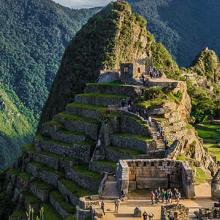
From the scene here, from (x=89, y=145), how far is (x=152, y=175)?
863 inches

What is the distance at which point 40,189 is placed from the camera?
187ft

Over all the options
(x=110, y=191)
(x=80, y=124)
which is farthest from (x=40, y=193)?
(x=110, y=191)

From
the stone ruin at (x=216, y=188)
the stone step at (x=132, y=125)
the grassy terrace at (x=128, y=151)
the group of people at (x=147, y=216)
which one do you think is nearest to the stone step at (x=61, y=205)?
the grassy terrace at (x=128, y=151)

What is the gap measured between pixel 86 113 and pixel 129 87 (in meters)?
4.25

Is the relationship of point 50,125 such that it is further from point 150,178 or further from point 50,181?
point 150,178

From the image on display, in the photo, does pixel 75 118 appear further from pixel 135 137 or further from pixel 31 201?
pixel 135 137

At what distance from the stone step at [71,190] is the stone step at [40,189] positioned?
1.71 meters

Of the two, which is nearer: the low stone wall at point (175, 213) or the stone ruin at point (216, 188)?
the low stone wall at point (175, 213)

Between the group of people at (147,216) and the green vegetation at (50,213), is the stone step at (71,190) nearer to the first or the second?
the green vegetation at (50,213)

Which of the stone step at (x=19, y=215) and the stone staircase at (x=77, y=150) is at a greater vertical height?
the stone staircase at (x=77, y=150)

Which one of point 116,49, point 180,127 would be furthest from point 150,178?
point 116,49

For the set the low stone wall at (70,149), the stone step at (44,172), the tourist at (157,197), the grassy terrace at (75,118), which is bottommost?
the tourist at (157,197)

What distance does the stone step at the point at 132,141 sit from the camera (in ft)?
153

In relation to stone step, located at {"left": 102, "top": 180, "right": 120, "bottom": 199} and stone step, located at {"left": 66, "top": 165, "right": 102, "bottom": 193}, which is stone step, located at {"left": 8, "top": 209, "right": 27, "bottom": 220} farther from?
stone step, located at {"left": 102, "top": 180, "right": 120, "bottom": 199}
